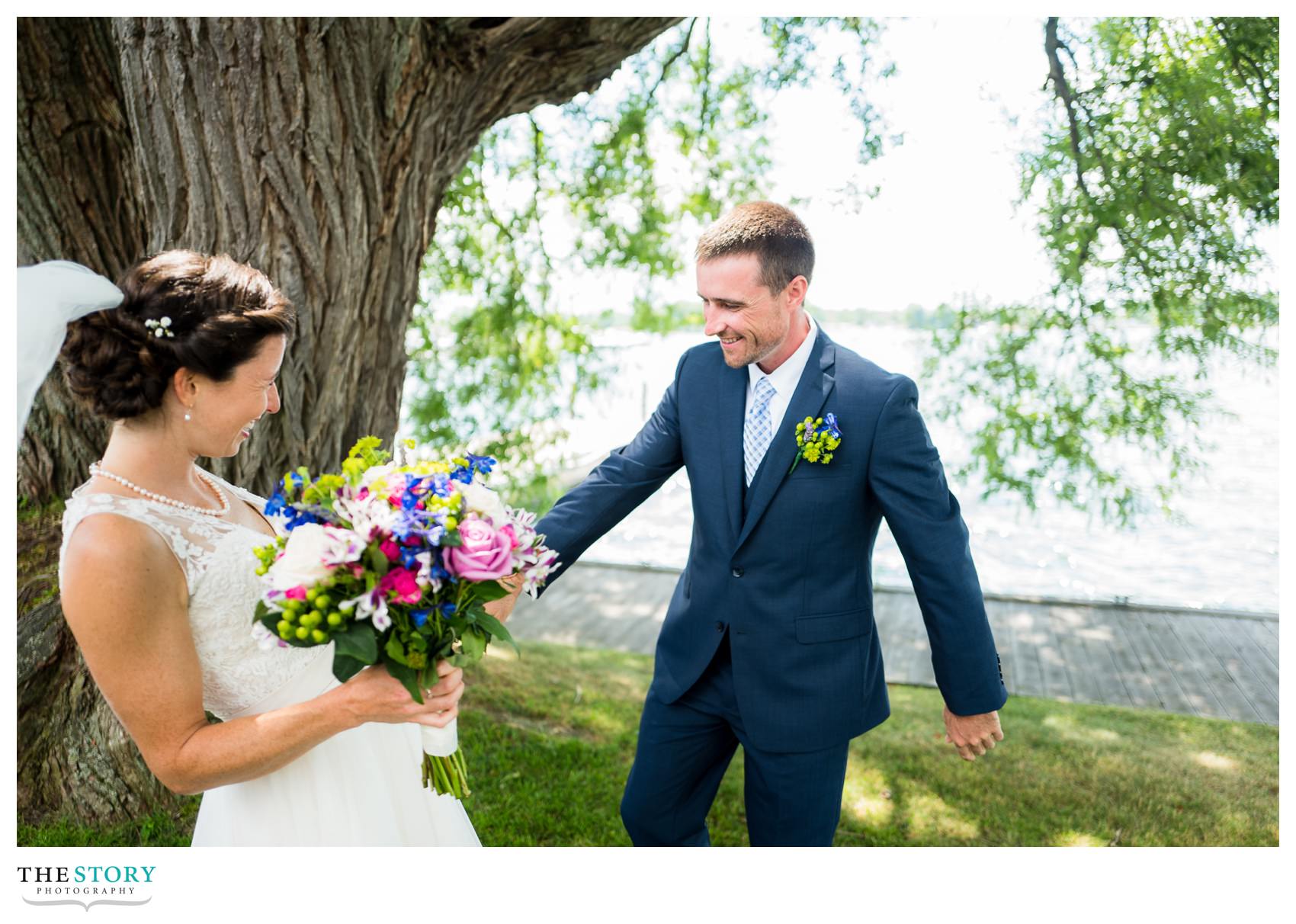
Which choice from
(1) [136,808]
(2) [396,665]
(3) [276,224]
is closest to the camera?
(2) [396,665]

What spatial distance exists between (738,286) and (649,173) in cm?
389

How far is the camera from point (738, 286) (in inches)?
102

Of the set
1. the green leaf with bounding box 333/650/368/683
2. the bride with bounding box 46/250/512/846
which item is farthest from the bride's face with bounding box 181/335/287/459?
Answer: the green leaf with bounding box 333/650/368/683

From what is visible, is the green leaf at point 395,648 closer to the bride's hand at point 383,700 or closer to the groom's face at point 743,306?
the bride's hand at point 383,700

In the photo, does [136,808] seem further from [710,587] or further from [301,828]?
[710,587]

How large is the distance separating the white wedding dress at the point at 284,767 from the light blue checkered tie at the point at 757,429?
110 centimetres

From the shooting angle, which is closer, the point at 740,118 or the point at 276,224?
the point at 276,224

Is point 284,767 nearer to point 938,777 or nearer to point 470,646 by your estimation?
point 470,646

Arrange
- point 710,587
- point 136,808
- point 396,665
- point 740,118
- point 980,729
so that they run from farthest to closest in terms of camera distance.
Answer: point 740,118 < point 136,808 < point 710,587 < point 980,729 < point 396,665

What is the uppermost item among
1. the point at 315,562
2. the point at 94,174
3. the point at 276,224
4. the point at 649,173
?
the point at 649,173

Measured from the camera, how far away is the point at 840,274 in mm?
8289

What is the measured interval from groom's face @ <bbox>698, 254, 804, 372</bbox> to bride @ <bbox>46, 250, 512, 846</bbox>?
1062mm
